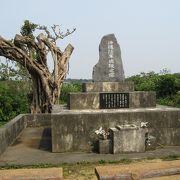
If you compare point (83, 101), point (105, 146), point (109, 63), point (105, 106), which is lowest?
point (105, 146)

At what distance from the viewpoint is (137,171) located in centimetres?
416

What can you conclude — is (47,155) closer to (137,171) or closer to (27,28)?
(137,171)

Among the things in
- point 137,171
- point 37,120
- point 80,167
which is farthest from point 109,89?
point 137,171

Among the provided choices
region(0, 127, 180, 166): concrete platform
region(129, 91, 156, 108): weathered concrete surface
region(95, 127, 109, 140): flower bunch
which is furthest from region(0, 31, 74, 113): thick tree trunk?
region(95, 127, 109, 140): flower bunch

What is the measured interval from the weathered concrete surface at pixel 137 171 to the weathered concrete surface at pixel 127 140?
9.10ft

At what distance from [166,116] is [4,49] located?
721 centimetres

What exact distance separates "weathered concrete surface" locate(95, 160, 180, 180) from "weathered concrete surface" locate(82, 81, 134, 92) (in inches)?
192

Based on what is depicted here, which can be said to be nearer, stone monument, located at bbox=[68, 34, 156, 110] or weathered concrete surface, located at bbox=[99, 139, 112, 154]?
weathered concrete surface, located at bbox=[99, 139, 112, 154]

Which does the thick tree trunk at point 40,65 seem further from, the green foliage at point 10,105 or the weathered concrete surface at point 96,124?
the weathered concrete surface at point 96,124

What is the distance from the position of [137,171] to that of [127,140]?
334 cm

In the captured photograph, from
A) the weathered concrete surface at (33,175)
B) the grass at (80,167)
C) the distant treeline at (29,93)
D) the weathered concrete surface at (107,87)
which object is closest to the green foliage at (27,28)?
the distant treeline at (29,93)

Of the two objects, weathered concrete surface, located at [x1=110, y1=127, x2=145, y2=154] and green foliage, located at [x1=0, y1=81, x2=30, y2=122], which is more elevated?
green foliage, located at [x1=0, y1=81, x2=30, y2=122]

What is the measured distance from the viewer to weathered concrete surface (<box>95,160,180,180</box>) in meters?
3.99

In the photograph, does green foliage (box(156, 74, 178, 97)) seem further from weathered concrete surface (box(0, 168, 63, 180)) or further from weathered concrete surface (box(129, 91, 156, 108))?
weathered concrete surface (box(0, 168, 63, 180))
